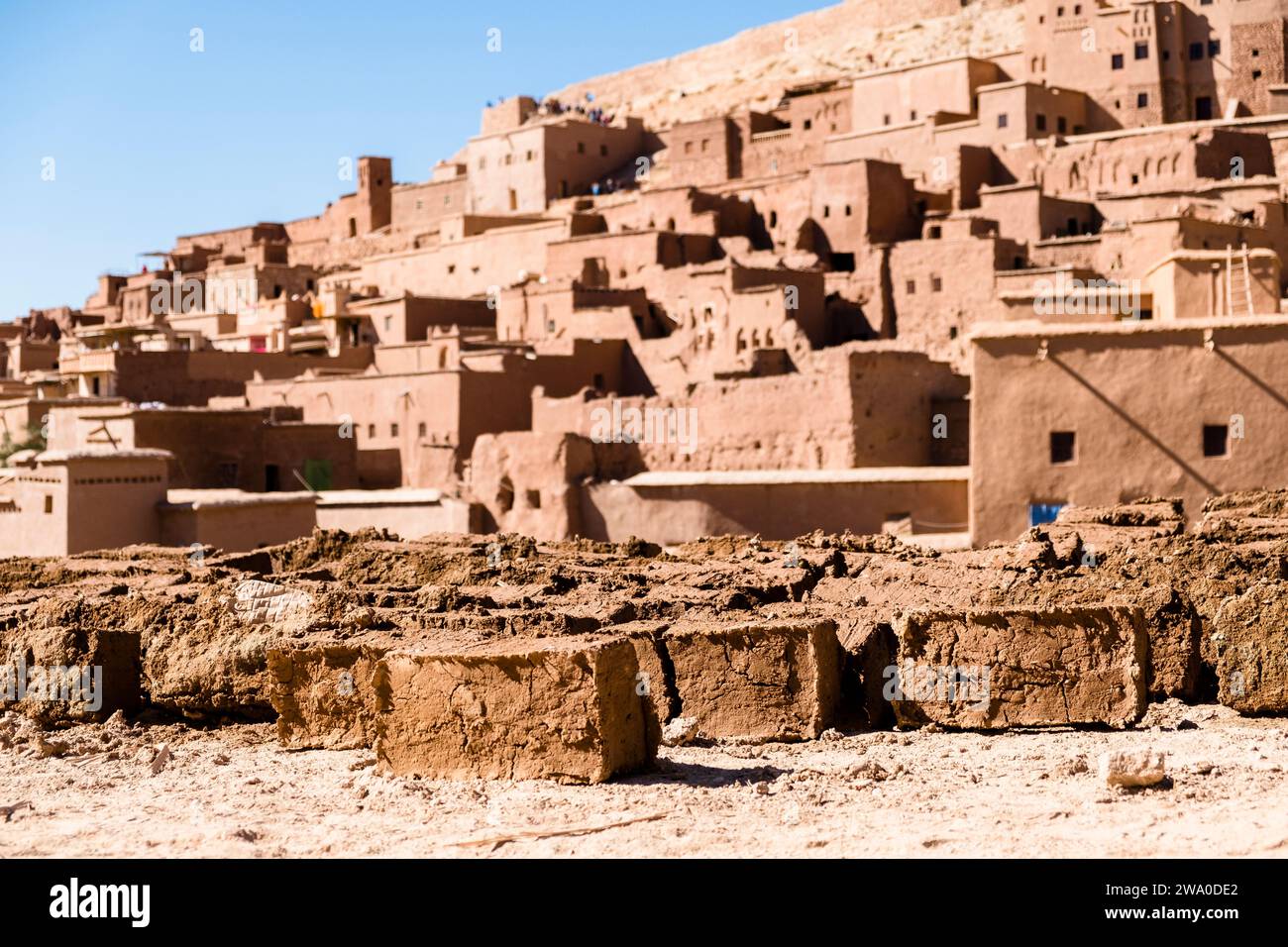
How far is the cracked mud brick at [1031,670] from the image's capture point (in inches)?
291

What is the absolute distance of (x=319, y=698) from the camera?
7465 mm

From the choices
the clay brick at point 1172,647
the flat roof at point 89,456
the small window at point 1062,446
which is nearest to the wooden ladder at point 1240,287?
the small window at point 1062,446

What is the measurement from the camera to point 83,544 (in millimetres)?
16000

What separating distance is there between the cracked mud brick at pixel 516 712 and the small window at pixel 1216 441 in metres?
10.0

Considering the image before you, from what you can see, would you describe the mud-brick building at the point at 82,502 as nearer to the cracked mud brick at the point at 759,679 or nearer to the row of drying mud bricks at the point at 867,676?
the row of drying mud bricks at the point at 867,676

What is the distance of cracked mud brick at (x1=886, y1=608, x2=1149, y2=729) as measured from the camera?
24.3 feet

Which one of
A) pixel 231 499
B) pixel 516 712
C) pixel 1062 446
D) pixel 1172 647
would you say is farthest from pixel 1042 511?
pixel 516 712

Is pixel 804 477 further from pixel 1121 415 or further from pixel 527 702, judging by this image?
pixel 527 702

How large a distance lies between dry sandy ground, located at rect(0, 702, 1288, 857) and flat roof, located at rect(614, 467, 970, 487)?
1068 cm

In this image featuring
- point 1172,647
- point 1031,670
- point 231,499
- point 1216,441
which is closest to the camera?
point 1031,670

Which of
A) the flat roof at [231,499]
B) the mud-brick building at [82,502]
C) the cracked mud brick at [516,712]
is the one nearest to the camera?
the cracked mud brick at [516,712]

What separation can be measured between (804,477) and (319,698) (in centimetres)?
1217
